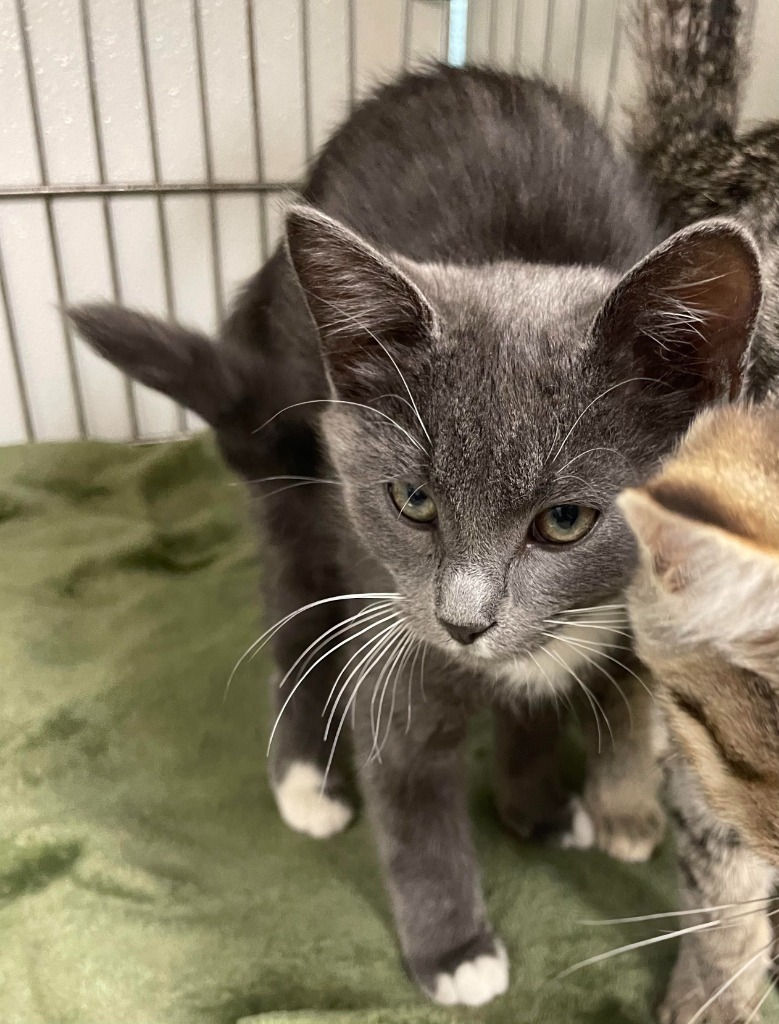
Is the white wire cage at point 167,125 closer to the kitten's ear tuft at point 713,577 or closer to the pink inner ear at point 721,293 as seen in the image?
the pink inner ear at point 721,293

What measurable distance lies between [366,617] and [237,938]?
35cm

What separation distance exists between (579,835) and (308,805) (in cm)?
31

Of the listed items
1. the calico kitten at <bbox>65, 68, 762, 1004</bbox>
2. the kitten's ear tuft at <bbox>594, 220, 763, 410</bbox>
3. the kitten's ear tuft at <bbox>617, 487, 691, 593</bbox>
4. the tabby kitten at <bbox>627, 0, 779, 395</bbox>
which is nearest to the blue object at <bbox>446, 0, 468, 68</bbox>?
the tabby kitten at <bbox>627, 0, 779, 395</bbox>

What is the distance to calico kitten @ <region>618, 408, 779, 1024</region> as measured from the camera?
35 centimetres

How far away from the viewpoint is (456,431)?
2.02ft

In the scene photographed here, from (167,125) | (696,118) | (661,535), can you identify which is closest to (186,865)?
(661,535)

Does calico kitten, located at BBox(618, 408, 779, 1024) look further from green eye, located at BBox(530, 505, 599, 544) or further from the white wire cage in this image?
the white wire cage

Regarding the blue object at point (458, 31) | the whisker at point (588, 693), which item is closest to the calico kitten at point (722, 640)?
the whisker at point (588, 693)

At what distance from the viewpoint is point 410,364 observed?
0.65 meters

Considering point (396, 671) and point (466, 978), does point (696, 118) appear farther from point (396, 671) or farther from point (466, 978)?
point (466, 978)

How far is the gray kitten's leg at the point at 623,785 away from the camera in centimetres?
87

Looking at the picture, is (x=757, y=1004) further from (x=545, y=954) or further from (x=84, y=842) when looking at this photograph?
(x=84, y=842)

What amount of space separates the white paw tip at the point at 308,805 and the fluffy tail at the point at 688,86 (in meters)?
0.78

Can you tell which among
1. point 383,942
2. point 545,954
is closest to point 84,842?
point 383,942
